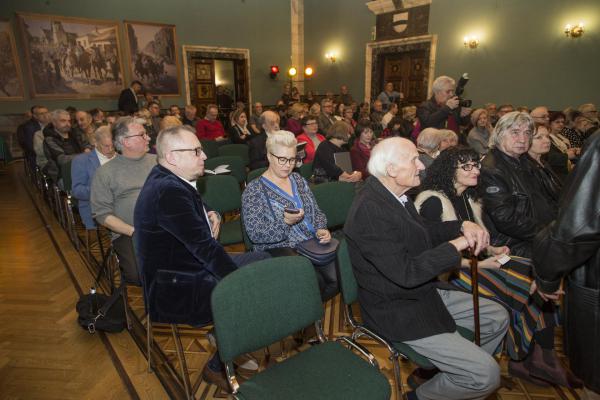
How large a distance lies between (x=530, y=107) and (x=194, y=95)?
966 cm

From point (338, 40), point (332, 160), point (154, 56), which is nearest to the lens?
point (332, 160)

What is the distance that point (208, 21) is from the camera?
12039 mm

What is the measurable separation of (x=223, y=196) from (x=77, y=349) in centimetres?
172

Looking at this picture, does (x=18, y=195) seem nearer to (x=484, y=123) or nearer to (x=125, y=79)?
(x=125, y=79)

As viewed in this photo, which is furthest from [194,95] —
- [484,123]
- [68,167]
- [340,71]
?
[484,123]

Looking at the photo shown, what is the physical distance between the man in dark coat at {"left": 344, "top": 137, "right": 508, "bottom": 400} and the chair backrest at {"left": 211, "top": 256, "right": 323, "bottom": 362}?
296mm

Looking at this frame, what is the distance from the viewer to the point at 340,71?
44.1 ft

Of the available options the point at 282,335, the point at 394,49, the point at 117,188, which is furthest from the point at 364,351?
the point at 394,49

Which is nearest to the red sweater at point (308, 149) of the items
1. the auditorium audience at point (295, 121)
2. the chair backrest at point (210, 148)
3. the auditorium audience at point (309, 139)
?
the auditorium audience at point (309, 139)

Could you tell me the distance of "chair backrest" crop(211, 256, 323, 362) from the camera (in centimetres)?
160

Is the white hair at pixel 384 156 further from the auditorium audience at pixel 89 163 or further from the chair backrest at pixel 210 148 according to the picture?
the chair backrest at pixel 210 148

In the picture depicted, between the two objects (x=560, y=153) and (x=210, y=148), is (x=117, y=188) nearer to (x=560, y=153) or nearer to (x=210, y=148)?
(x=210, y=148)

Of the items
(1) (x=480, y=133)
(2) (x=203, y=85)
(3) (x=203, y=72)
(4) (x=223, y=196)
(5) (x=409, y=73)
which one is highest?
(3) (x=203, y=72)

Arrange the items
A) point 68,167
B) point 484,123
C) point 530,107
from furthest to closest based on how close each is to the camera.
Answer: point 530,107
point 484,123
point 68,167
